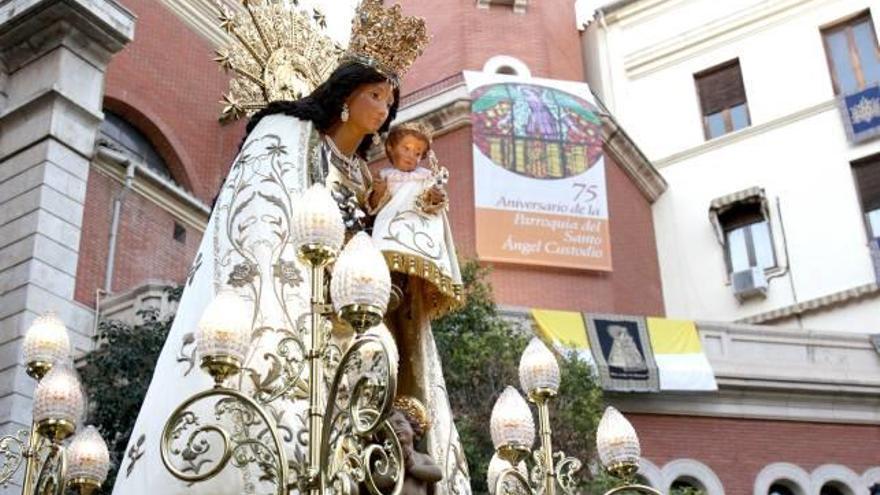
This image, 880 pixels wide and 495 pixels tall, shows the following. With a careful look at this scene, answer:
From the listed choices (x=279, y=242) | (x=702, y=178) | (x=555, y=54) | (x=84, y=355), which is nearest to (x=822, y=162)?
(x=702, y=178)

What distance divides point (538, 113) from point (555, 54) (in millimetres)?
3257

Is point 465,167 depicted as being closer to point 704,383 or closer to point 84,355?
point 704,383

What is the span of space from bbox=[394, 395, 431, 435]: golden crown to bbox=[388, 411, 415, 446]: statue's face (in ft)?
0.32

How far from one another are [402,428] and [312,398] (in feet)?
2.20

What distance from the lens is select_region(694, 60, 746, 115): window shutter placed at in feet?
74.8

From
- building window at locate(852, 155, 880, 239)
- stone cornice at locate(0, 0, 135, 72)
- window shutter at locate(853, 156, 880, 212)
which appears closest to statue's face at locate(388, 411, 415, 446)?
stone cornice at locate(0, 0, 135, 72)

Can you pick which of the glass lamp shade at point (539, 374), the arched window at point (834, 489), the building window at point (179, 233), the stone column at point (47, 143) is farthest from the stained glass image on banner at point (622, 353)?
the glass lamp shade at point (539, 374)

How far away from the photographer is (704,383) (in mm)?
15078

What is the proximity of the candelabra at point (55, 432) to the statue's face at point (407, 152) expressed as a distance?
1643 mm

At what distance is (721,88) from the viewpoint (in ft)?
75.5

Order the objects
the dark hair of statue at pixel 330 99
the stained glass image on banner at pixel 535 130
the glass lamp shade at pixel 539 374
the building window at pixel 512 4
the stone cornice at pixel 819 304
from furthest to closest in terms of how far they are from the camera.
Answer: the building window at pixel 512 4 → the stone cornice at pixel 819 304 → the stained glass image on banner at pixel 535 130 → the glass lamp shade at pixel 539 374 → the dark hair of statue at pixel 330 99

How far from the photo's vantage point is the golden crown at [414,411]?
13.3 feet

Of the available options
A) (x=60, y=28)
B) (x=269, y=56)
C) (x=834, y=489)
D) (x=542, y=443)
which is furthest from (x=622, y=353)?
(x=269, y=56)

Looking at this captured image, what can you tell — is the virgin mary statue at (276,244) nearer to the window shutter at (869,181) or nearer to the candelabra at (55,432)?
the candelabra at (55,432)
